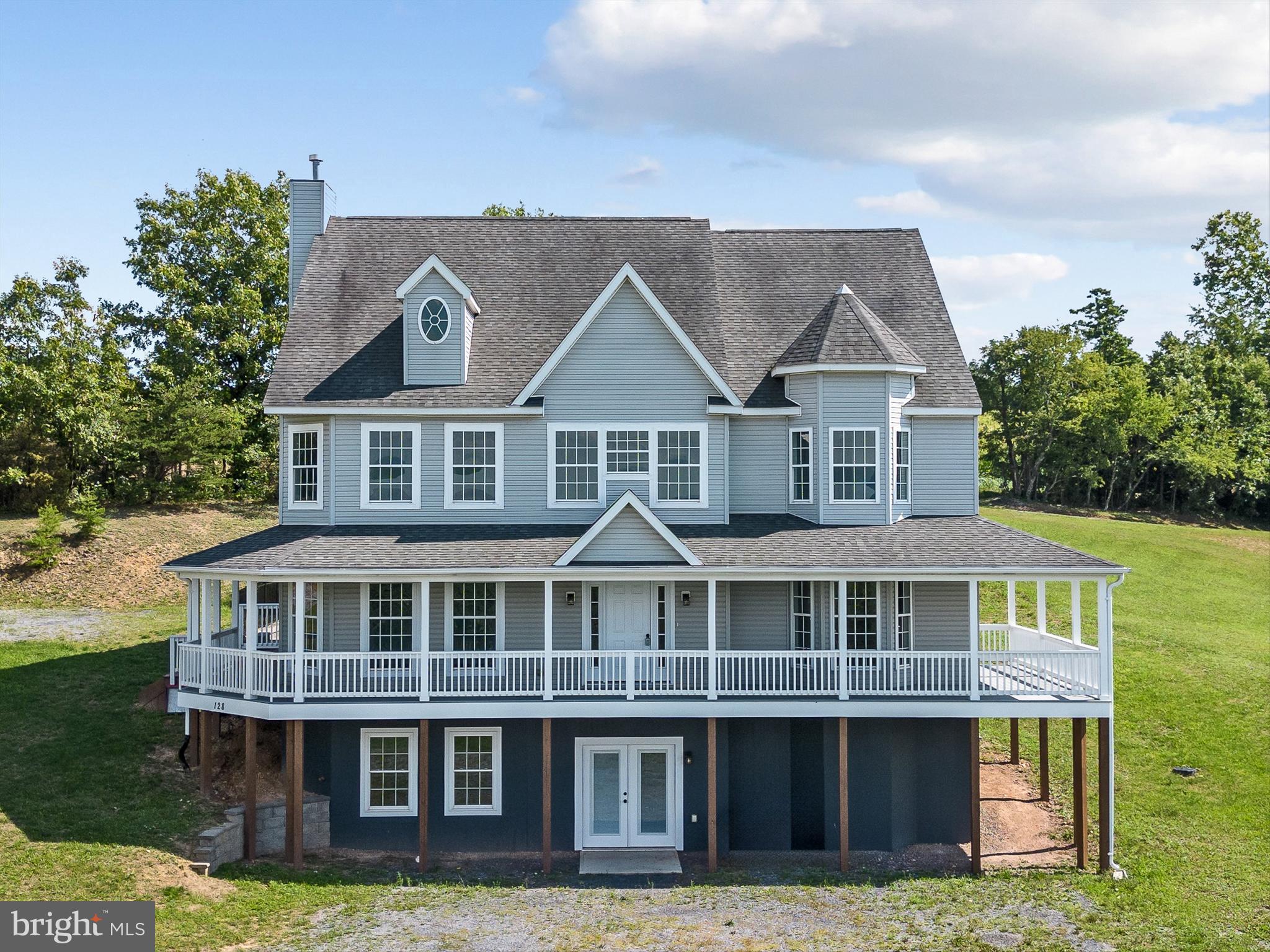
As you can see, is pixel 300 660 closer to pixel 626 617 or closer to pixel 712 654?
pixel 626 617

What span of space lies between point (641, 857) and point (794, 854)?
310 cm

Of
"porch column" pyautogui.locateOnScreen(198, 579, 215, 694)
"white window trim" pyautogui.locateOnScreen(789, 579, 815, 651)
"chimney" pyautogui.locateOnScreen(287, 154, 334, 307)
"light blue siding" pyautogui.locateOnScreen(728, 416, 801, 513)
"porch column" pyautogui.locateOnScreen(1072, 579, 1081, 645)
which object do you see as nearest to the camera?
"porch column" pyautogui.locateOnScreen(198, 579, 215, 694)

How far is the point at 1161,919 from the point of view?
683 inches

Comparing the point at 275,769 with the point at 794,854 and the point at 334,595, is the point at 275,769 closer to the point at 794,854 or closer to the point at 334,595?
the point at 334,595

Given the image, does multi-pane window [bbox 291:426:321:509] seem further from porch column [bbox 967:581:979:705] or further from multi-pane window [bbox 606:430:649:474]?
porch column [bbox 967:581:979:705]

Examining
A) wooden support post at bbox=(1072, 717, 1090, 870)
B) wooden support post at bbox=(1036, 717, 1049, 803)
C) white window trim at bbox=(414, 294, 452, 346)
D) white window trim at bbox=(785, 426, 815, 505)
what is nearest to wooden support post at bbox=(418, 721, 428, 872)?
white window trim at bbox=(414, 294, 452, 346)

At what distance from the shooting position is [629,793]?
69.8ft

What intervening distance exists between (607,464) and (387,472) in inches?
187

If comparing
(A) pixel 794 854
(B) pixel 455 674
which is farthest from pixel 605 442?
(A) pixel 794 854

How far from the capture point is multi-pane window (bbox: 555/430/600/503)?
22.8 metres

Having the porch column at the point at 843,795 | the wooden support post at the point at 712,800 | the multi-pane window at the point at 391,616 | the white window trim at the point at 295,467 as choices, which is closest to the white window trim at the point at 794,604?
the porch column at the point at 843,795

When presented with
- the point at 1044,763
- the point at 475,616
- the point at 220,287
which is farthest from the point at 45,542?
the point at 1044,763

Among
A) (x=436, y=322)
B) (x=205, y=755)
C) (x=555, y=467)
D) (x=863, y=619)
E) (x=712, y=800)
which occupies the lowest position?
(x=712, y=800)

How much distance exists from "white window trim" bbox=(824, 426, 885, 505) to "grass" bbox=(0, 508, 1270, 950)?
7.67m
